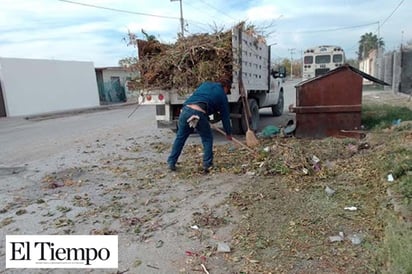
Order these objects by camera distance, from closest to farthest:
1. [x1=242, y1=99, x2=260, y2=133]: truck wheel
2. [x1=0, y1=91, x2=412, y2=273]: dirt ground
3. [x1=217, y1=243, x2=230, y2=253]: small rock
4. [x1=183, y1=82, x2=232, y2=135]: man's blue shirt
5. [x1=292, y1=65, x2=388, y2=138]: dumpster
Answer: [x1=0, y1=91, x2=412, y2=273]: dirt ground
[x1=217, y1=243, x2=230, y2=253]: small rock
[x1=183, y1=82, x2=232, y2=135]: man's blue shirt
[x1=292, y1=65, x2=388, y2=138]: dumpster
[x1=242, y1=99, x2=260, y2=133]: truck wheel

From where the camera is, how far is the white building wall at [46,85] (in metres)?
22.0

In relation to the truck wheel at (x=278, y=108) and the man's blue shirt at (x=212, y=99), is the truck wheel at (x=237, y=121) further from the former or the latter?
the truck wheel at (x=278, y=108)

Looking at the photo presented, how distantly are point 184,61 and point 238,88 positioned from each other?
1297mm

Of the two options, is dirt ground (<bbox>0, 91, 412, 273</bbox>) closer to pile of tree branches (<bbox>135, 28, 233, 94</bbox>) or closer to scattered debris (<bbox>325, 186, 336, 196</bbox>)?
scattered debris (<bbox>325, 186, 336, 196</bbox>)

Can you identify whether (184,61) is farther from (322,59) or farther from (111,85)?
(111,85)

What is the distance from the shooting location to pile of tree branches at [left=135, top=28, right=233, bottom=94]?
8039 mm

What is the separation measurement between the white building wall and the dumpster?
18.6 metres

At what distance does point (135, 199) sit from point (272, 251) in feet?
7.51

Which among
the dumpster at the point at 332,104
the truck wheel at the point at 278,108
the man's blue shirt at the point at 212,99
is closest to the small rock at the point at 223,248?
the man's blue shirt at the point at 212,99

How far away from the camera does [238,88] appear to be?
8398mm

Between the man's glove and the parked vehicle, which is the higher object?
the parked vehicle

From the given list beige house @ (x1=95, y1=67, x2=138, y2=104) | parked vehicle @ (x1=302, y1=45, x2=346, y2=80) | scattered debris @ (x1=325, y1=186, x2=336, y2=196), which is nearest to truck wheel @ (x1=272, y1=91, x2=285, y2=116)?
scattered debris @ (x1=325, y1=186, x2=336, y2=196)

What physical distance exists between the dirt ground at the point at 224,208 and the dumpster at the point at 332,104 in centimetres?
74

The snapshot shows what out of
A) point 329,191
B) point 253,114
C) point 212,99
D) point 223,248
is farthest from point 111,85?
point 223,248
